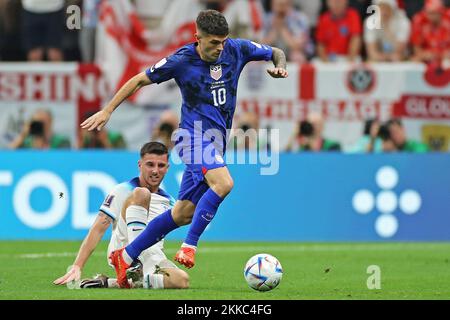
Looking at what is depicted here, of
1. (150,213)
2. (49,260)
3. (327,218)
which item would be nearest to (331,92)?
(327,218)

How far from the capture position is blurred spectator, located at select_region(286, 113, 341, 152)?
16953mm

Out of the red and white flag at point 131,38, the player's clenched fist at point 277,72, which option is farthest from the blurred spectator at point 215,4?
the player's clenched fist at point 277,72

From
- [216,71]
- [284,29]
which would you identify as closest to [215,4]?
[284,29]

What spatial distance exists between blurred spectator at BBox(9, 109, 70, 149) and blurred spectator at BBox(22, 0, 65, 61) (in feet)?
4.87

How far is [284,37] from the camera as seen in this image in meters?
18.5

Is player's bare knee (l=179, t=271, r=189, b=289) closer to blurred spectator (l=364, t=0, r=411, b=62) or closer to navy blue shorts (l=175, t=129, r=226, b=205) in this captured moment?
navy blue shorts (l=175, t=129, r=226, b=205)

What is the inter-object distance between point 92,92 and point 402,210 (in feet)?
16.9

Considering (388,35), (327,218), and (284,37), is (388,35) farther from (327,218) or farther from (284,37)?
(327,218)

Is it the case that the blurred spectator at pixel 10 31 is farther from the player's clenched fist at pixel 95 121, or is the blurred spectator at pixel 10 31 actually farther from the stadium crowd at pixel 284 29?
the player's clenched fist at pixel 95 121

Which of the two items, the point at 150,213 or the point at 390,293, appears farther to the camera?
the point at 150,213

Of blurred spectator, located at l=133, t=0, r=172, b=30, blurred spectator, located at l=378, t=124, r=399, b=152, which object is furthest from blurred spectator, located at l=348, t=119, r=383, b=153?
blurred spectator, located at l=133, t=0, r=172, b=30

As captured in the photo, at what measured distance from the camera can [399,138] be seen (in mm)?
16844

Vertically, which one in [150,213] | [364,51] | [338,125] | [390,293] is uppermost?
[364,51]

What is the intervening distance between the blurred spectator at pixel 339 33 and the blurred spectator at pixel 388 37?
0.20m
